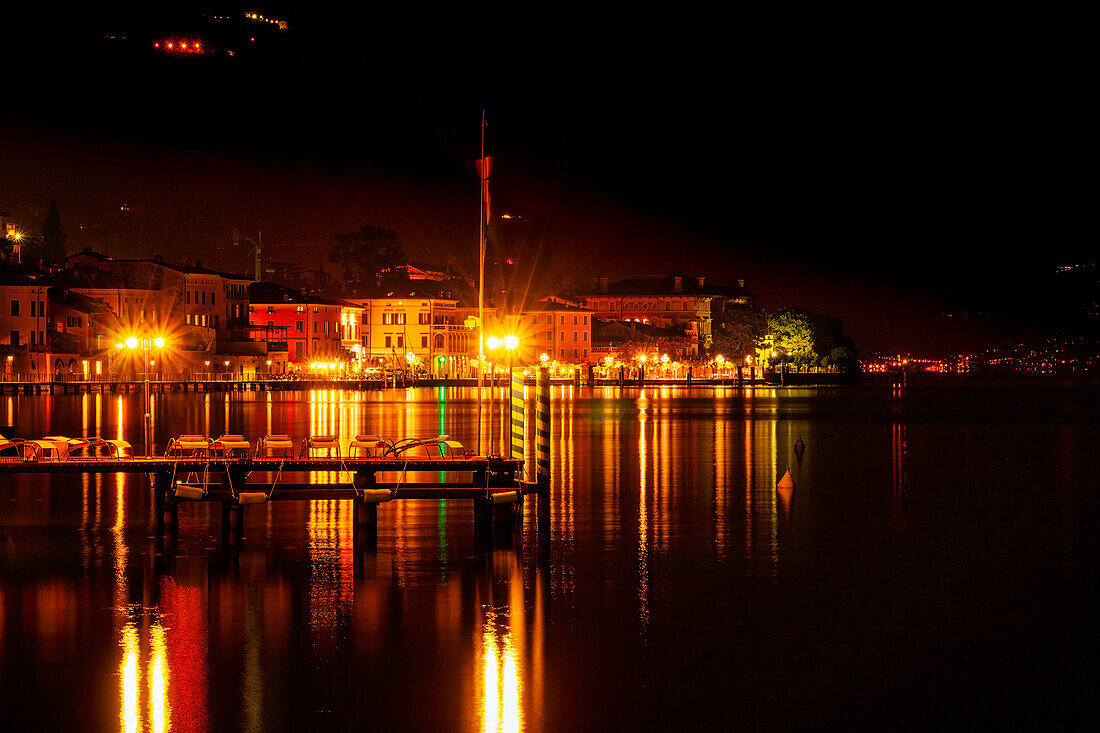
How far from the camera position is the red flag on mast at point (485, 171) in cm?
2720

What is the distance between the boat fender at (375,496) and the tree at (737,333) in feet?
547

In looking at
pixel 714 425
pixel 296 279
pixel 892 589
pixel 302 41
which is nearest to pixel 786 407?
pixel 714 425

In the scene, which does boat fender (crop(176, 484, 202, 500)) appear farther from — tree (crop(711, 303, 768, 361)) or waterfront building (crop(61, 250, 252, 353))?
tree (crop(711, 303, 768, 361))

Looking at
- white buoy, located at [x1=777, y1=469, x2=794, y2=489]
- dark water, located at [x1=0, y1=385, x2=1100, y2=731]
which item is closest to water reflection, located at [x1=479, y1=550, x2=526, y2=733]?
dark water, located at [x1=0, y1=385, x2=1100, y2=731]

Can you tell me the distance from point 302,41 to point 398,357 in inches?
3428

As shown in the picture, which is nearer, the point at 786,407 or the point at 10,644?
the point at 10,644

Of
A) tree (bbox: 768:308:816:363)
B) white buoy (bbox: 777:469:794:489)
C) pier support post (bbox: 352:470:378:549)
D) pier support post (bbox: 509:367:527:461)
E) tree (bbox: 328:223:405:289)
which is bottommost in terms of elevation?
white buoy (bbox: 777:469:794:489)

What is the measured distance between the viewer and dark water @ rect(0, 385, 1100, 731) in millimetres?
11430

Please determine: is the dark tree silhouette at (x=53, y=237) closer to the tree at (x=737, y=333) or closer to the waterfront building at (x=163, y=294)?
the waterfront building at (x=163, y=294)

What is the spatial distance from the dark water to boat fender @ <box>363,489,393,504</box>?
78 centimetres

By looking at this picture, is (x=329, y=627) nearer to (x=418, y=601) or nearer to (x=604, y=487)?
(x=418, y=601)

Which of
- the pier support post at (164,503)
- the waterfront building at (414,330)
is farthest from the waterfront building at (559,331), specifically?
the pier support post at (164,503)

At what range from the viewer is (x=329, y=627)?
14.1m

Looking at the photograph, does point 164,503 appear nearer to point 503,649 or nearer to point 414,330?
point 503,649
